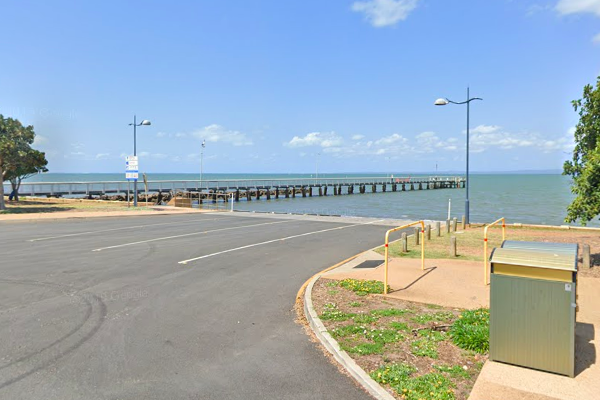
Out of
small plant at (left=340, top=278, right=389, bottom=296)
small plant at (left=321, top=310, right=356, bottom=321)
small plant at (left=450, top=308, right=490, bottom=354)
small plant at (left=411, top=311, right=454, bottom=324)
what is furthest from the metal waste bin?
small plant at (left=340, top=278, right=389, bottom=296)

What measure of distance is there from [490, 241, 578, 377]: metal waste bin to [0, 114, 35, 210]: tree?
1175 inches

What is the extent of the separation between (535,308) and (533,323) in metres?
0.19

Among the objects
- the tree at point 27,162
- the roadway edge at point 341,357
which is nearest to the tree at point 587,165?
the roadway edge at point 341,357

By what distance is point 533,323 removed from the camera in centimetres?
492

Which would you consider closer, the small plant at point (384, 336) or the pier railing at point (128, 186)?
the small plant at point (384, 336)

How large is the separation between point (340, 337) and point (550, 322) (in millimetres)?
2752

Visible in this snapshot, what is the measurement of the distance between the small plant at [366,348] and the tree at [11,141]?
28.3m

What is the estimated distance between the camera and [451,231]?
19344 mm

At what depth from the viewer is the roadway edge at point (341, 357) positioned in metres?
4.56

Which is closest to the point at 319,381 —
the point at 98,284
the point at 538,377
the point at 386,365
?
the point at 386,365

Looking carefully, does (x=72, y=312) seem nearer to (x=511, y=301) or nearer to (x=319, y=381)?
(x=319, y=381)

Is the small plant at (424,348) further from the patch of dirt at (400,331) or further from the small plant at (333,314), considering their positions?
the small plant at (333,314)

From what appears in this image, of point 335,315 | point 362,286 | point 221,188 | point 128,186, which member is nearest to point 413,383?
point 335,315

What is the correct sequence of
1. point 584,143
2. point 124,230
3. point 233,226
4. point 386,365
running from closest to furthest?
point 386,365 < point 584,143 < point 124,230 < point 233,226
